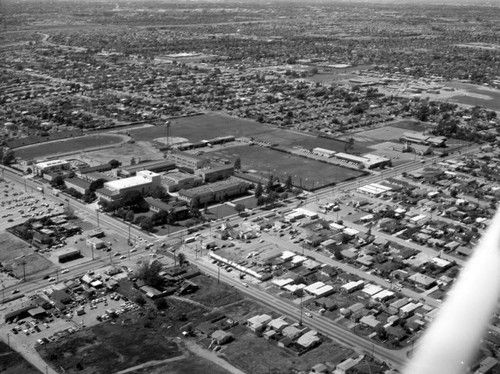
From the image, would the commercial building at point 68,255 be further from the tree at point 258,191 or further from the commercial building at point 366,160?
the commercial building at point 366,160

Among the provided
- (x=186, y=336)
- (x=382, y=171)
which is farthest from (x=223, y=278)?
(x=382, y=171)

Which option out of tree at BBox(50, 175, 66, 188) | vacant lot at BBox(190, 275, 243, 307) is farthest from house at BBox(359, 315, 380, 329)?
tree at BBox(50, 175, 66, 188)

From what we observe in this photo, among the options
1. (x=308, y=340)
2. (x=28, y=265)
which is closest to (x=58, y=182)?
(x=28, y=265)

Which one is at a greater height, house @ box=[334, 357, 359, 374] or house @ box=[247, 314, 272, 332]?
house @ box=[334, 357, 359, 374]

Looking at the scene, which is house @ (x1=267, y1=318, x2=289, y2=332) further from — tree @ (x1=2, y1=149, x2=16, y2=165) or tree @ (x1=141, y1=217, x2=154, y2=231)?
tree @ (x1=2, y1=149, x2=16, y2=165)

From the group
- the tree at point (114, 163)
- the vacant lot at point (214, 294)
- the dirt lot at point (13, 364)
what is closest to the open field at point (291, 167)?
the tree at point (114, 163)

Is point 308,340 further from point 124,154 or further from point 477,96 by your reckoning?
point 477,96
